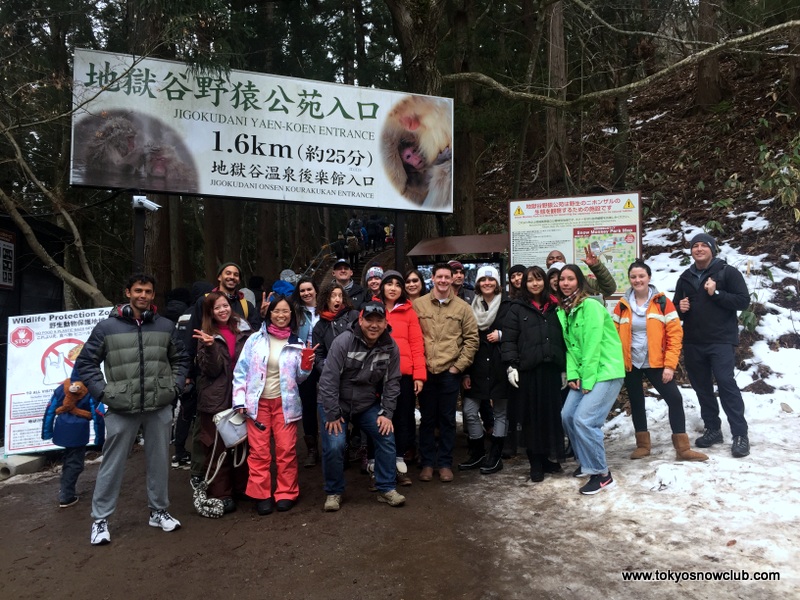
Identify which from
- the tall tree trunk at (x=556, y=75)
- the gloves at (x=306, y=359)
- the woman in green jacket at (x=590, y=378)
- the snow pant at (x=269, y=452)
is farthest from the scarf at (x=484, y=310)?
the tall tree trunk at (x=556, y=75)

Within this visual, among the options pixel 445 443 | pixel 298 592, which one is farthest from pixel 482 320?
pixel 298 592

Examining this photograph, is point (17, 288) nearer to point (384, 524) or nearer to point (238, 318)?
point (238, 318)

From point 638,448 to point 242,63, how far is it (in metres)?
7.66

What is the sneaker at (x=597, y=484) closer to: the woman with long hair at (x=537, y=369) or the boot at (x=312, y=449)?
the woman with long hair at (x=537, y=369)

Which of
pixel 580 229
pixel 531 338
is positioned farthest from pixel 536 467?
pixel 580 229

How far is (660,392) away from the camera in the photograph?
5.18 metres

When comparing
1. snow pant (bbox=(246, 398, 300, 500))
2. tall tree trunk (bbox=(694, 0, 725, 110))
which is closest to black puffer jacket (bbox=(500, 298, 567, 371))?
snow pant (bbox=(246, 398, 300, 500))

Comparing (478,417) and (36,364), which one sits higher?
(36,364)

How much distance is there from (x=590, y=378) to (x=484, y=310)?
1.34 m

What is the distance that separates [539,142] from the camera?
675 inches

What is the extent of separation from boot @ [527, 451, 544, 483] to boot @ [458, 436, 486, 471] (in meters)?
0.63

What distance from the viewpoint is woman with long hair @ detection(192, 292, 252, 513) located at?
181 inches

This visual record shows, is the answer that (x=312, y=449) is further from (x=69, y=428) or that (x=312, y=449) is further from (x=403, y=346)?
(x=69, y=428)

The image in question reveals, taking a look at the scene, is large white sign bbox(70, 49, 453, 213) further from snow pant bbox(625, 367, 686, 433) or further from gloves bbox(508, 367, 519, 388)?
snow pant bbox(625, 367, 686, 433)
